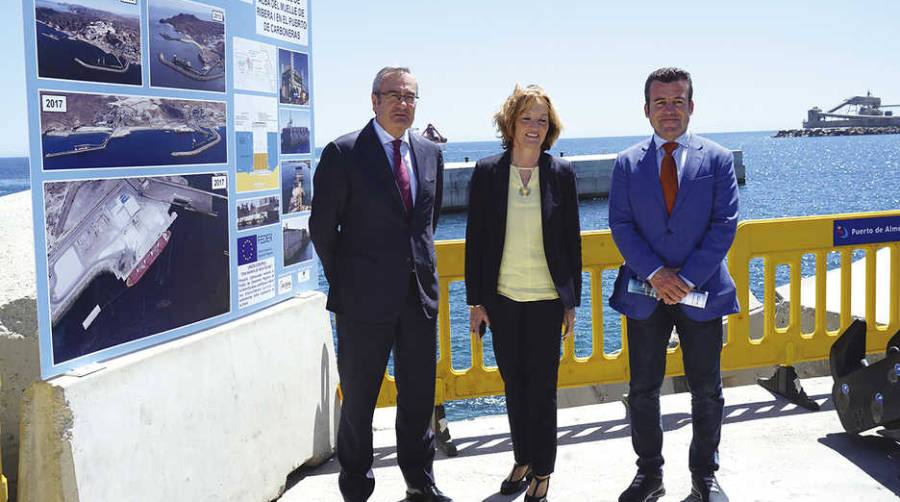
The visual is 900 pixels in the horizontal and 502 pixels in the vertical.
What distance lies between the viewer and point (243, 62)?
13.0 ft

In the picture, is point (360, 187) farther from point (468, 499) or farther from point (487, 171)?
point (468, 499)

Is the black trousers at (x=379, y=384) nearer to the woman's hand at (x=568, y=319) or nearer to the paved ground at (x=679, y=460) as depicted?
the paved ground at (x=679, y=460)

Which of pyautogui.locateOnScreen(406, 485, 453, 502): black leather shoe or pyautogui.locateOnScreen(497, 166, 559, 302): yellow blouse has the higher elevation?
pyautogui.locateOnScreen(497, 166, 559, 302): yellow blouse

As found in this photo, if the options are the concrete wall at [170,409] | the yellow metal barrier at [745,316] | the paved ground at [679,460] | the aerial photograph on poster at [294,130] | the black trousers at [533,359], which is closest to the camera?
the concrete wall at [170,409]

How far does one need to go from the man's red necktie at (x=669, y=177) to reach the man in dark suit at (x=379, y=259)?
1.15 metres

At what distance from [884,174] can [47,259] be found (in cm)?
11809

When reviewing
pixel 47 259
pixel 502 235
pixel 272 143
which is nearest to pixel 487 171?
pixel 502 235

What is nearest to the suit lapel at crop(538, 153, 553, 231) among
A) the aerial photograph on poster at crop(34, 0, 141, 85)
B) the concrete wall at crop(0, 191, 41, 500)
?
the aerial photograph on poster at crop(34, 0, 141, 85)

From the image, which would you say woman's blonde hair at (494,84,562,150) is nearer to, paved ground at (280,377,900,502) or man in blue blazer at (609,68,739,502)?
man in blue blazer at (609,68,739,502)

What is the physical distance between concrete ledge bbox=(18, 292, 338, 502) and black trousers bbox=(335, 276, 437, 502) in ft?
1.54

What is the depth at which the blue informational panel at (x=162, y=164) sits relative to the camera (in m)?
2.91

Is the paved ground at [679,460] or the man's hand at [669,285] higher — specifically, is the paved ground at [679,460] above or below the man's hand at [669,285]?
below

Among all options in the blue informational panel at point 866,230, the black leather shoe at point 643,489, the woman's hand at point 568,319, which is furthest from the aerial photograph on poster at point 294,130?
the blue informational panel at point 866,230

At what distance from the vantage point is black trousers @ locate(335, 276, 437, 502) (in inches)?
153
